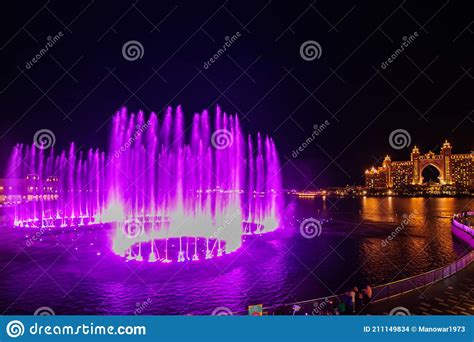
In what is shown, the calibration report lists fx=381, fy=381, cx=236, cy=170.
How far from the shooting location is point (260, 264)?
17453 mm

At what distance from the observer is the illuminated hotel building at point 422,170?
147750mm

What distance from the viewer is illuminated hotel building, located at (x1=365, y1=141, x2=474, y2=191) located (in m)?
148

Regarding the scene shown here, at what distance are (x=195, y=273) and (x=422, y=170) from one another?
17735 centimetres

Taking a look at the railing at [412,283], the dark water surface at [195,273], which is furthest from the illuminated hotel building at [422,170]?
the railing at [412,283]

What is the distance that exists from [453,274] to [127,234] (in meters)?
18.6

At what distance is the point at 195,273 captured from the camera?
1559 cm

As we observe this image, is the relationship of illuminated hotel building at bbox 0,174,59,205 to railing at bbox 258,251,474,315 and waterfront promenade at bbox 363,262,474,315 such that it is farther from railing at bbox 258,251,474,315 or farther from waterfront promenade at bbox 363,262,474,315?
waterfront promenade at bbox 363,262,474,315

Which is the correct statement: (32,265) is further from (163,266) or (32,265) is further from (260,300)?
(260,300)

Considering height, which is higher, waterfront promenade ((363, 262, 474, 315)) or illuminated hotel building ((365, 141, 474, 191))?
illuminated hotel building ((365, 141, 474, 191))

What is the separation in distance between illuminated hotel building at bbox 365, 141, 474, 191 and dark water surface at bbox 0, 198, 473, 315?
127 meters

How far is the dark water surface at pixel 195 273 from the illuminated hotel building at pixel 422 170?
417ft

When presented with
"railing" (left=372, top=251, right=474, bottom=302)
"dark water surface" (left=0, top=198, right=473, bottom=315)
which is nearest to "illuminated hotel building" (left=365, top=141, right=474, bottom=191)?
"dark water surface" (left=0, top=198, right=473, bottom=315)

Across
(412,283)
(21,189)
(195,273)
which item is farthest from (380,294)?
(21,189)

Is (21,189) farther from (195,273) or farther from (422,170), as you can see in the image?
(422,170)
